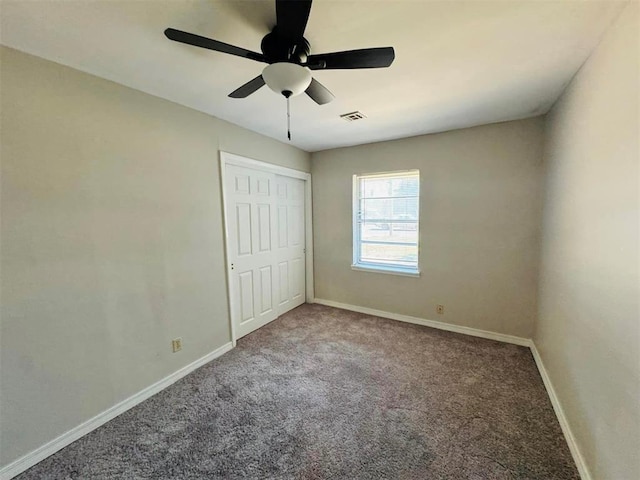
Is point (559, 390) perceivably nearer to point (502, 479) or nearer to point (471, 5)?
point (502, 479)

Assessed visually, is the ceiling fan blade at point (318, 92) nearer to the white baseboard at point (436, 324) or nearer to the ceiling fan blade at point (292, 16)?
the ceiling fan blade at point (292, 16)

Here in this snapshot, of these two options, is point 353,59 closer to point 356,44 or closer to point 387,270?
point 356,44

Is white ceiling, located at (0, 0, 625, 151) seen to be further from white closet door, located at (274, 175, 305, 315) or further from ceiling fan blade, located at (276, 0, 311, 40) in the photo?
white closet door, located at (274, 175, 305, 315)

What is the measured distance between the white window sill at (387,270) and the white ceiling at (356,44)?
6.47 ft

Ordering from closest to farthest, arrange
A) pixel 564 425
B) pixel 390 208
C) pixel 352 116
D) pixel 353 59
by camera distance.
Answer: pixel 353 59, pixel 564 425, pixel 352 116, pixel 390 208

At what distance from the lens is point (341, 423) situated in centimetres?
184

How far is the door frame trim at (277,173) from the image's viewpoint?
9.06 feet

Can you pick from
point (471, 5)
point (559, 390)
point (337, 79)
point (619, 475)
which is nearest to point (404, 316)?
point (559, 390)

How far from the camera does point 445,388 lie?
2195 mm

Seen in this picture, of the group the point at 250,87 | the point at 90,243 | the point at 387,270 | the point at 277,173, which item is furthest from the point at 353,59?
the point at 387,270

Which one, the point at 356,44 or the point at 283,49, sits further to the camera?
the point at 356,44

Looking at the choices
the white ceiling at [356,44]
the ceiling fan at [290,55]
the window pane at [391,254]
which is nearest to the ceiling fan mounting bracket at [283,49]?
the ceiling fan at [290,55]

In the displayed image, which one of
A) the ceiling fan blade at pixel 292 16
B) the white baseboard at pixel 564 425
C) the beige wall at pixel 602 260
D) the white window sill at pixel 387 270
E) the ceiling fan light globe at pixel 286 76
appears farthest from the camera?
the white window sill at pixel 387 270

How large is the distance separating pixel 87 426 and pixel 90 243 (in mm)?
1257
